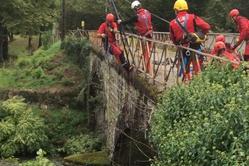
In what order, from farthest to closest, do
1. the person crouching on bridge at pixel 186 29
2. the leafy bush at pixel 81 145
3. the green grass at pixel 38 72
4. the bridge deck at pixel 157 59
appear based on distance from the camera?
the green grass at pixel 38 72 → the leafy bush at pixel 81 145 → the bridge deck at pixel 157 59 → the person crouching on bridge at pixel 186 29

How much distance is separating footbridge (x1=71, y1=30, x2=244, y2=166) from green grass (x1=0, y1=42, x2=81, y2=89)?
676 cm

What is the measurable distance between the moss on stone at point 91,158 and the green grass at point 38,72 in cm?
840

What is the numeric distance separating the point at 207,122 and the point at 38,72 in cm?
2778

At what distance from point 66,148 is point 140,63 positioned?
12983 millimetres

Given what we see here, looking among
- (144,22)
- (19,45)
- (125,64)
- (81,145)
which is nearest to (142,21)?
(144,22)

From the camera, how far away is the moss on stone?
2442 cm

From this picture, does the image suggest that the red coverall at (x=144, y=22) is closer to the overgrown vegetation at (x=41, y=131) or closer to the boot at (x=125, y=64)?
the boot at (x=125, y=64)

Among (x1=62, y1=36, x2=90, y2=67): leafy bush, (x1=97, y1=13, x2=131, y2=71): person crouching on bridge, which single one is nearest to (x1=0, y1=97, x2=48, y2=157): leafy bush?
(x1=62, y1=36, x2=90, y2=67): leafy bush

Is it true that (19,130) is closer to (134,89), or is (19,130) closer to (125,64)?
(125,64)

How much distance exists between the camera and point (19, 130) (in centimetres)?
2867

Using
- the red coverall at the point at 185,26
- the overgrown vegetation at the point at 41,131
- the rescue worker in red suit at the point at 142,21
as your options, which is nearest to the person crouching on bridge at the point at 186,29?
the red coverall at the point at 185,26

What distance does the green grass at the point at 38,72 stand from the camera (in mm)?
34353

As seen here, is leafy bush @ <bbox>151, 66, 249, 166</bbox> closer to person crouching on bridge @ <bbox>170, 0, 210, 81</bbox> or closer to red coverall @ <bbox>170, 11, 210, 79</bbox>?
person crouching on bridge @ <bbox>170, 0, 210, 81</bbox>

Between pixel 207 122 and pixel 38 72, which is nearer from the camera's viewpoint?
pixel 207 122
